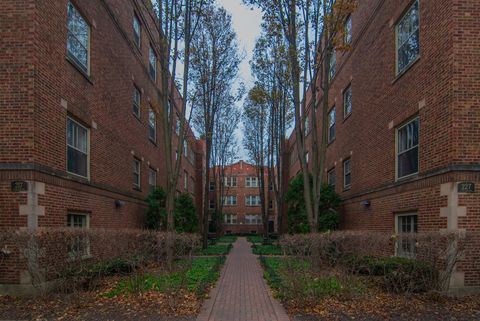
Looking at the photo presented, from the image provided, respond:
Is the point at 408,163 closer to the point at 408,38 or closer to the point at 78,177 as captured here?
the point at 408,38

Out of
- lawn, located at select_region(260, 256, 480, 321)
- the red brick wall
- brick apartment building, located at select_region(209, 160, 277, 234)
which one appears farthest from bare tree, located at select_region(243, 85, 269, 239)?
brick apartment building, located at select_region(209, 160, 277, 234)

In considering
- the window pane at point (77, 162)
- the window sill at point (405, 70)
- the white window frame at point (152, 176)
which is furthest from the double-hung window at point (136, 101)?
the window sill at point (405, 70)

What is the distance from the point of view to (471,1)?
344 inches

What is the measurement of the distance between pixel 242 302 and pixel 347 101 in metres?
12.3

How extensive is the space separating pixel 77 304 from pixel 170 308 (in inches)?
72.0

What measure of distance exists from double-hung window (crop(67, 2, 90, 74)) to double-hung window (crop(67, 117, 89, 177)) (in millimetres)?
1717

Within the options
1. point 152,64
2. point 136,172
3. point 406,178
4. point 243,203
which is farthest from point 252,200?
point 406,178

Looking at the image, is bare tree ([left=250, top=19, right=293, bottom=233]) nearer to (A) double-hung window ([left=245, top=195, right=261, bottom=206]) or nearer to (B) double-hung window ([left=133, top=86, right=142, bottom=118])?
(B) double-hung window ([left=133, top=86, right=142, bottom=118])

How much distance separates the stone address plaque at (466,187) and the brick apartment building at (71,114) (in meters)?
8.52

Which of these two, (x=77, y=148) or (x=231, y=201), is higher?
(x=77, y=148)

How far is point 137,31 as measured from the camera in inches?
714

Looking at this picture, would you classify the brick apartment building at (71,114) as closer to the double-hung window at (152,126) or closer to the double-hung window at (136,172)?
the double-hung window at (136,172)

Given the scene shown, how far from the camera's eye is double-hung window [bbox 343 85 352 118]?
56.9 ft

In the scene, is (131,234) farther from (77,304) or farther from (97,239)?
(77,304)
